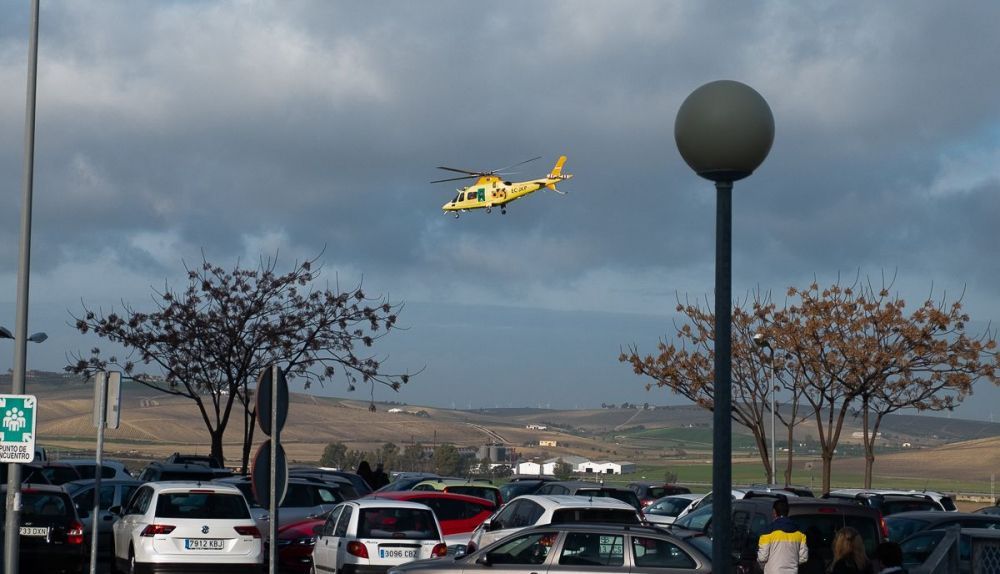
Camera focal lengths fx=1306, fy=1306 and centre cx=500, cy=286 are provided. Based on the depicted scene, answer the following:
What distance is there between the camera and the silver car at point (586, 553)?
49.0 ft

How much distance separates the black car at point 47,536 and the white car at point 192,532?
103 cm

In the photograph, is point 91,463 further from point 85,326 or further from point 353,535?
point 353,535

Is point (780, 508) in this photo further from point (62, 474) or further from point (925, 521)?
point (62, 474)

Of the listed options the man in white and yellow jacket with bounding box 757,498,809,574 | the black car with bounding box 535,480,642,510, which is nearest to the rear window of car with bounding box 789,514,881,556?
the man in white and yellow jacket with bounding box 757,498,809,574

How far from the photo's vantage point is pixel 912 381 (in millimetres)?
42469

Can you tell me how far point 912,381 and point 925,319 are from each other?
2.08m

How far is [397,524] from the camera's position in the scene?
62.1ft

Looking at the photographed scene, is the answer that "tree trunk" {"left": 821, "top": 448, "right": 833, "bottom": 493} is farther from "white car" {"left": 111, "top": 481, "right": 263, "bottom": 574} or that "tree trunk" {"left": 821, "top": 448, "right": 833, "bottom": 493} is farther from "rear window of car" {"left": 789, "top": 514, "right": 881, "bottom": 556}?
"white car" {"left": 111, "top": 481, "right": 263, "bottom": 574}

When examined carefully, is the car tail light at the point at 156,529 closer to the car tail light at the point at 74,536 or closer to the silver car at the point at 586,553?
the car tail light at the point at 74,536

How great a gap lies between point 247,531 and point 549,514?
182 inches

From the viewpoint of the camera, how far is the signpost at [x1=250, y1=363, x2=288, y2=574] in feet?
38.8

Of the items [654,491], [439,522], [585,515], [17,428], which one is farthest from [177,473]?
[585,515]

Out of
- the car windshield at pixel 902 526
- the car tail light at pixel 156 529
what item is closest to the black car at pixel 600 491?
the car windshield at pixel 902 526

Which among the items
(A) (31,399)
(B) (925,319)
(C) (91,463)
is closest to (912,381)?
(B) (925,319)
